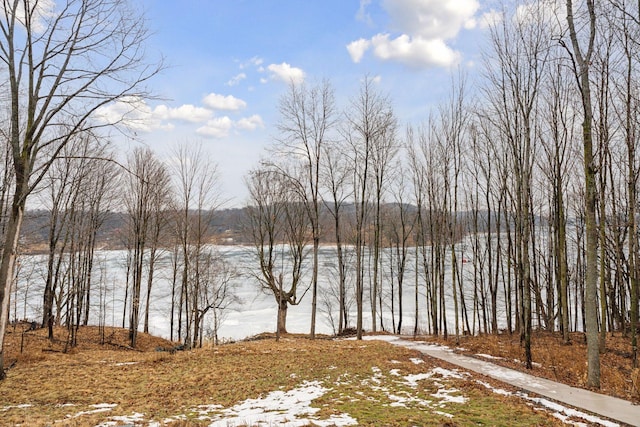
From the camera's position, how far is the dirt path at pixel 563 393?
19.4 feet

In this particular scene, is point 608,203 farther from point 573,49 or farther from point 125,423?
point 125,423

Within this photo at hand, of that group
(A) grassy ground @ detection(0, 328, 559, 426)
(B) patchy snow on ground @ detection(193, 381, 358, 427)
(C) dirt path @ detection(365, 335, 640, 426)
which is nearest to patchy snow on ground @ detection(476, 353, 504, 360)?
(C) dirt path @ detection(365, 335, 640, 426)

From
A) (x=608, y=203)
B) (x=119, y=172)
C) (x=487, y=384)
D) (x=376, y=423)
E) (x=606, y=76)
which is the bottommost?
(x=487, y=384)

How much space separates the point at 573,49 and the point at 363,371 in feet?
30.7

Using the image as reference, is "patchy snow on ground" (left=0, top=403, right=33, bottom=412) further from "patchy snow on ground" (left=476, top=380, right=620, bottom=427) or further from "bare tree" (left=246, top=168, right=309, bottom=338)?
"bare tree" (left=246, top=168, right=309, bottom=338)

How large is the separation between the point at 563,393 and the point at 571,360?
4.61m

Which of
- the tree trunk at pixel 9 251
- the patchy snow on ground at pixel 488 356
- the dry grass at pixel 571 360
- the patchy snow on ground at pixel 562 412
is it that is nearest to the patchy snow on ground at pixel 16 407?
the tree trunk at pixel 9 251

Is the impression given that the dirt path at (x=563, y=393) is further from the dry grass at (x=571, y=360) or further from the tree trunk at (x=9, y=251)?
the tree trunk at (x=9, y=251)

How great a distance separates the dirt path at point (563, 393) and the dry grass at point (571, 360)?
0.43 metres

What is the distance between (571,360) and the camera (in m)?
10.9

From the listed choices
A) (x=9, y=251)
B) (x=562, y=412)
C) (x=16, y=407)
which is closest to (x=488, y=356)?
(x=562, y=412)

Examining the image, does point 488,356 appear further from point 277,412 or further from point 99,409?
point 99,409

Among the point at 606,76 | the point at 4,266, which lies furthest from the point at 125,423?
the point at 606,76

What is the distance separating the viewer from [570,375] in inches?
364
